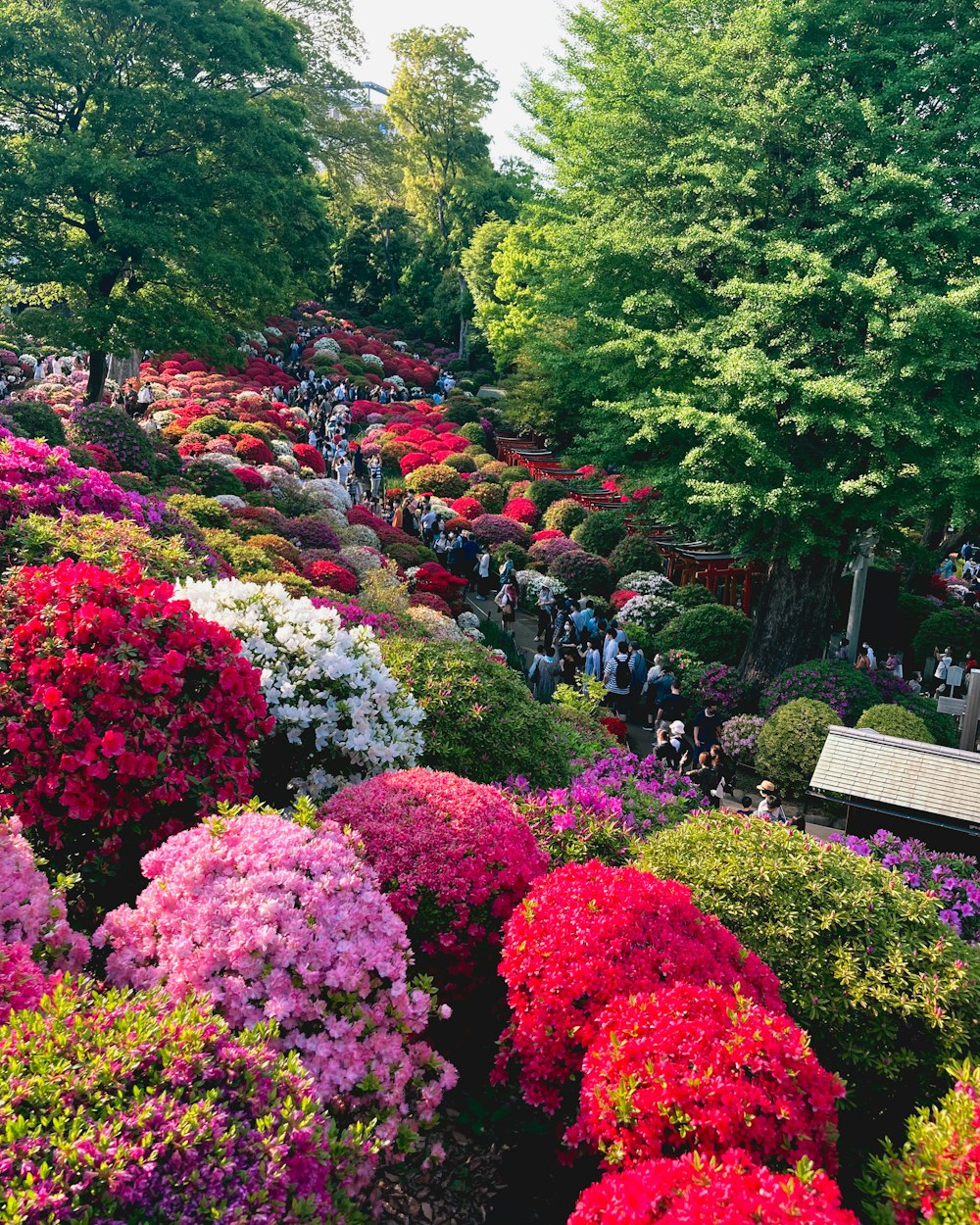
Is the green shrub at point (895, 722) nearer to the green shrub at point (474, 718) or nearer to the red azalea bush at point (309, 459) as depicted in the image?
the green shrub at point (474, 718)

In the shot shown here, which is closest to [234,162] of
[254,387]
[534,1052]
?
[254,387]

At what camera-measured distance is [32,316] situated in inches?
734

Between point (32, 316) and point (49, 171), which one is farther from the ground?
point (49, 171)

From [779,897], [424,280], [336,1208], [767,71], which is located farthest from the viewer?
[424,280]

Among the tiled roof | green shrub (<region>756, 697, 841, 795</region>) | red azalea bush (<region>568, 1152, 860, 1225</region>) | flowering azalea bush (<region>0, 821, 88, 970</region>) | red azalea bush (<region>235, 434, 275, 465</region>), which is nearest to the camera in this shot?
red azalea bush (<region>568, 1152, 860, 1225</region>)

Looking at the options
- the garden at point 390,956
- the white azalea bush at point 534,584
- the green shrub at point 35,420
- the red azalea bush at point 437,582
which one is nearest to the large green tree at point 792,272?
the red azalea bush at point 437,582

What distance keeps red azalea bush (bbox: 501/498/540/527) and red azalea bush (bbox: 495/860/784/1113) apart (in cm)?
2224

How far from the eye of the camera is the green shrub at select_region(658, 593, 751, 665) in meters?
17.5

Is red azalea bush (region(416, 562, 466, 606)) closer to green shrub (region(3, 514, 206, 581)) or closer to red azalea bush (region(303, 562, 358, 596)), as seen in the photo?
red azalea bush (region(303, 562, 358, 596))

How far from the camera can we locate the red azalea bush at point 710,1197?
2.73 metres

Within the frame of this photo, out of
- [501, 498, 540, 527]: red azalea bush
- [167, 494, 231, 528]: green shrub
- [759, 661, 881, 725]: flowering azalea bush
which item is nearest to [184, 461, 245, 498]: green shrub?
[167, 494, 231, 528]: green shrub

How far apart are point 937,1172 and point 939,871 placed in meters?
4.52

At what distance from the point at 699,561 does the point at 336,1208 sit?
19028 millimetres

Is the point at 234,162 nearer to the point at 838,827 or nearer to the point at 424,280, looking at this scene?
the point at 838,827
